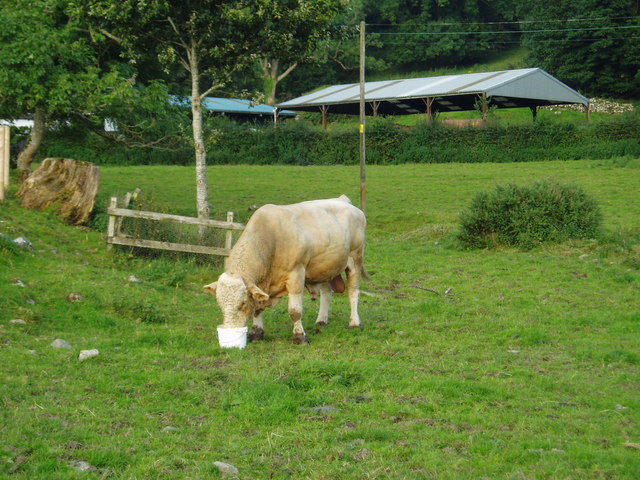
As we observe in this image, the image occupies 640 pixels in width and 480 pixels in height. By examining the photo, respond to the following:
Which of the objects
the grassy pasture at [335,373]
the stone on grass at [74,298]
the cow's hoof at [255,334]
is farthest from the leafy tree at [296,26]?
the cow's hoof at [255,334]

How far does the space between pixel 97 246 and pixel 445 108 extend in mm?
41977

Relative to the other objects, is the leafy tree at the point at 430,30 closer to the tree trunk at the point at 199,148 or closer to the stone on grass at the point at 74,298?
the tree trunk at the point at 199,148

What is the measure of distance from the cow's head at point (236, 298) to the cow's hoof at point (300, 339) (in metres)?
0.74

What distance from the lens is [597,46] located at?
64.0 m

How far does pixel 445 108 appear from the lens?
55.2 m

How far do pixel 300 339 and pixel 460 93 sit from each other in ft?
117

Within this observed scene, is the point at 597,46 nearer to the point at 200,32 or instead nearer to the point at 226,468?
the point at 200,32

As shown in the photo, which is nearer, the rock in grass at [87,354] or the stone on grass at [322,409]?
the stone on grass at [322,409]

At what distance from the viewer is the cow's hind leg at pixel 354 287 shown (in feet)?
37.7

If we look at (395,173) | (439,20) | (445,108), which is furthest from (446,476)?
(439,20)

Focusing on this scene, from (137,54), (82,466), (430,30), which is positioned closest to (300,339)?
(82,466)

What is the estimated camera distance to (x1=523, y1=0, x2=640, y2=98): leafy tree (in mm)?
63406

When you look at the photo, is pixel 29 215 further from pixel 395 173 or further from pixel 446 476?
pixel 395 173

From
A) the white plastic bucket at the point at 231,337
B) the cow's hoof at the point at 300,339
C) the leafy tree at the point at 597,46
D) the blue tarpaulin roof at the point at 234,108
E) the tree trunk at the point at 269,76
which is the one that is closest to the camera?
the white plastic bucket at the point at 231,337
